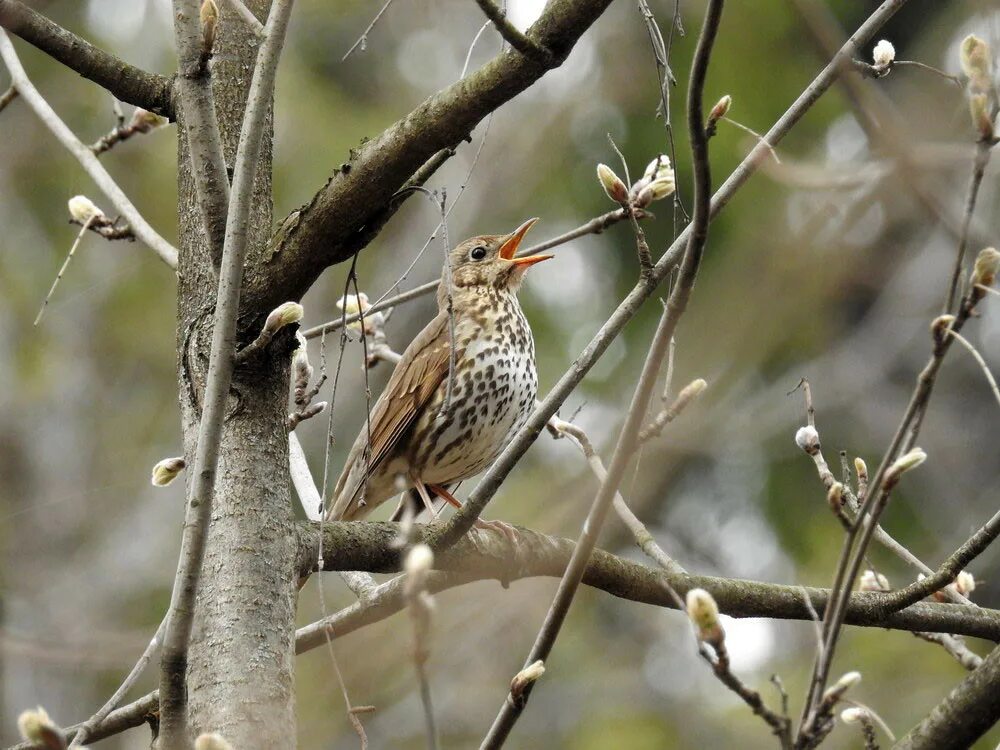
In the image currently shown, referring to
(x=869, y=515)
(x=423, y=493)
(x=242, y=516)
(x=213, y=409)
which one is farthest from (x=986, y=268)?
(x=423, y=493)

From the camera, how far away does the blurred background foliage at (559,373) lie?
7.86 metres

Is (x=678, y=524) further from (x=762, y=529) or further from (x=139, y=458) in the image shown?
(x=139, y=458)

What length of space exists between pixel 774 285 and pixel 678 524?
3114 mm

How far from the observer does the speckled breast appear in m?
5.21

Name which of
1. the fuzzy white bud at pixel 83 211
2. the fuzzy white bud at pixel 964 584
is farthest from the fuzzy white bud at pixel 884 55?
the fuzzy white bud at pixel 83 211

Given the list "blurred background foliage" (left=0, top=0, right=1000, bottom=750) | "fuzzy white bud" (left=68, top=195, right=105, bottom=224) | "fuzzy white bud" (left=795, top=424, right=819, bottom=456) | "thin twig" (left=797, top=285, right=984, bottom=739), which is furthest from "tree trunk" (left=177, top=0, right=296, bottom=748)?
"blurred background foliage" (left=0, top=0, right=1000, bottom=750)

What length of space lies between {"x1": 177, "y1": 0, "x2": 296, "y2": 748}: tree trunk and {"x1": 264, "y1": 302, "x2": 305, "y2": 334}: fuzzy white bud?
13 cm

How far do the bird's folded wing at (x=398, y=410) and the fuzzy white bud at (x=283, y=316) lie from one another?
2521mm

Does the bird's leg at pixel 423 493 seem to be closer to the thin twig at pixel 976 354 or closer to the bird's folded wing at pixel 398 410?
the bird's folded wing at pixel 398 410

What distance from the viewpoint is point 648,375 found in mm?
2316

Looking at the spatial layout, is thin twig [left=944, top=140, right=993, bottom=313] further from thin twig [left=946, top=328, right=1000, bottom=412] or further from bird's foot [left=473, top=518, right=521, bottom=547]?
bird's foot [left=473, top=518, right=521, bottom=547]

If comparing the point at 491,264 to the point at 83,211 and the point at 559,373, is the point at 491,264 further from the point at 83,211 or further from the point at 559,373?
the point at 559,373

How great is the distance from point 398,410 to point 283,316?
272cm

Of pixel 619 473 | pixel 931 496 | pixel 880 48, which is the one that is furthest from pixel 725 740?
pixel 619 473
